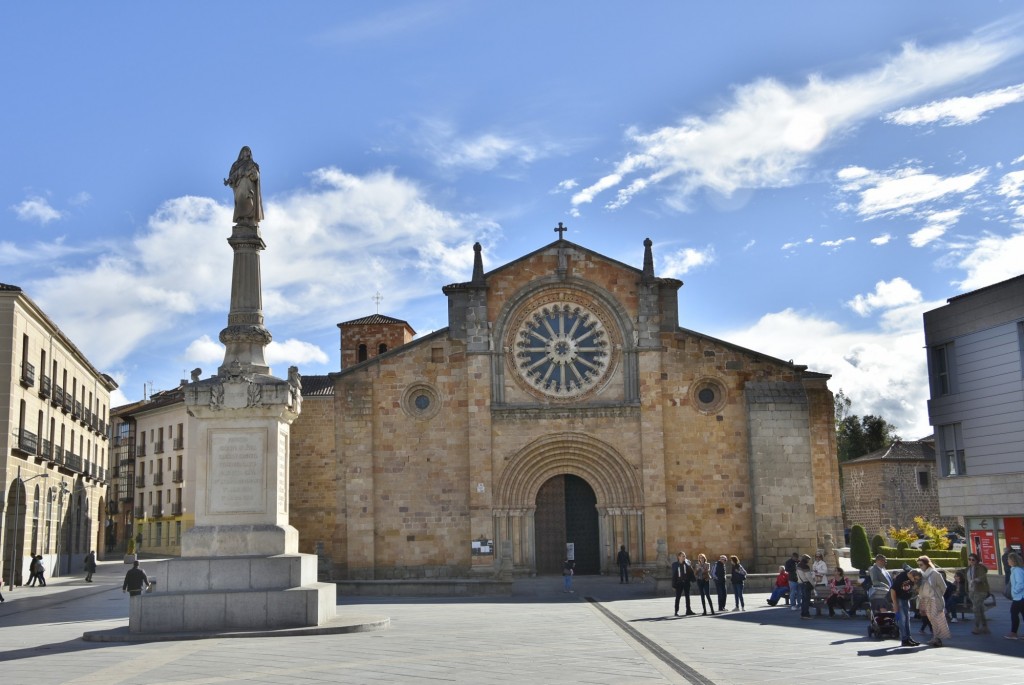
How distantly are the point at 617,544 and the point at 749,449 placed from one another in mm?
5277

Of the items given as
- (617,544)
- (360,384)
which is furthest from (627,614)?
(360,384)

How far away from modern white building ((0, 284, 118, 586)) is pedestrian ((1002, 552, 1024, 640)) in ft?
93.0

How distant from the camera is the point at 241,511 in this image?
53.0 feet

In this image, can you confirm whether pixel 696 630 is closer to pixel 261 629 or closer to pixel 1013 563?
pixel 1013 563

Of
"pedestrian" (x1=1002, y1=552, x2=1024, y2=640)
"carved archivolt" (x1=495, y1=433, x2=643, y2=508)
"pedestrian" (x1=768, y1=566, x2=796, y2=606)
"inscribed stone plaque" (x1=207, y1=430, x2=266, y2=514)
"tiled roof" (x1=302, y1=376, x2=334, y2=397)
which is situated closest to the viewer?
"pedestrian" (x1=1002, y1=552, x2=1024, y2=640)

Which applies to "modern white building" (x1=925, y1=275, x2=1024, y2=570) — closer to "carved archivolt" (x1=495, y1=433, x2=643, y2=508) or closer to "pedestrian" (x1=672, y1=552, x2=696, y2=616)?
"carved archivolt" (x1=495, y1=433, x2=643, y2=508)

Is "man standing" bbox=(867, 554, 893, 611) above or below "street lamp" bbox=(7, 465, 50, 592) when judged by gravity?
below

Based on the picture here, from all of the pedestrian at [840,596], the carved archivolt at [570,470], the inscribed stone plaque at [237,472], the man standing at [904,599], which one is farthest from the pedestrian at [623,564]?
the inscribed stone plaque at [237,472]

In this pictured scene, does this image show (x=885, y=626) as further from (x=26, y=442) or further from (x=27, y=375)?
(x=27, y=375)

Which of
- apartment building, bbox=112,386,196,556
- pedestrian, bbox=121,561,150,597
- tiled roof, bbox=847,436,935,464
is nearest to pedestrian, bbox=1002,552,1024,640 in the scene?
pedestrian, bbox=121,561,150,597

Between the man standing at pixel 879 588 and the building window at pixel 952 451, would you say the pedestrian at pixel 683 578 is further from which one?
the building window at pixel 952 451

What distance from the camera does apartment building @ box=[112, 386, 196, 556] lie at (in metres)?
63.8

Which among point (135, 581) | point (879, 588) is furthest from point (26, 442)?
point (879, 588)

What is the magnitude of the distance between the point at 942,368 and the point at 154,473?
5238 cm
